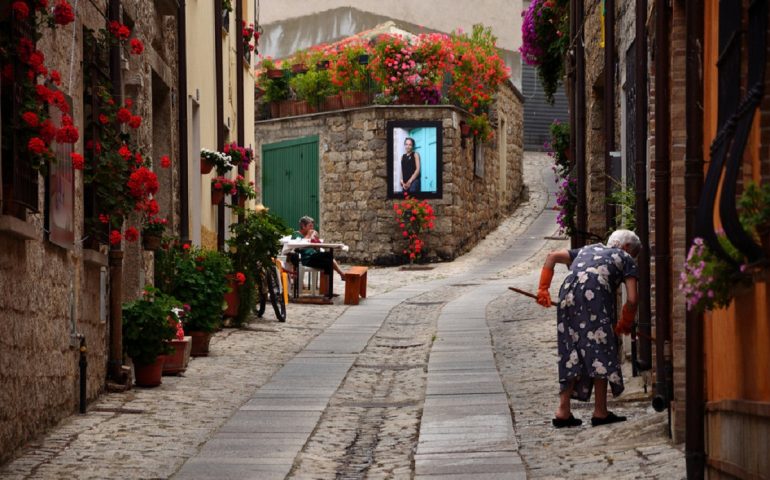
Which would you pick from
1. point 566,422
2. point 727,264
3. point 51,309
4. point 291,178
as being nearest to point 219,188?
point 51,309

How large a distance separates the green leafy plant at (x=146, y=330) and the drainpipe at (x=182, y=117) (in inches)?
132

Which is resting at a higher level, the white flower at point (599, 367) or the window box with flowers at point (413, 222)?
the window box with flowers at point (413, 222)

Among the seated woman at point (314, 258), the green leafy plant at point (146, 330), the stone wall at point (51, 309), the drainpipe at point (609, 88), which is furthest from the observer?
the seated woman at point (314, 258)

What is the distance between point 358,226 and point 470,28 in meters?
9.86

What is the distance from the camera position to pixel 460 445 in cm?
796

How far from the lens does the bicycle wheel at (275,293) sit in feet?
52.6

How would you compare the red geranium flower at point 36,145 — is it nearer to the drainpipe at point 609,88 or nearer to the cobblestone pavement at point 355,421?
the cobblestone pavement at point 355,421

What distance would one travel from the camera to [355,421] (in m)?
9.23

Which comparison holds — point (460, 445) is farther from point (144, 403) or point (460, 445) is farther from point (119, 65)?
point (119, 65)

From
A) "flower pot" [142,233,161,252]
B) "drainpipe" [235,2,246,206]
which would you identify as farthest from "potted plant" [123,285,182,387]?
"drainpipe" [235,2,246,206]

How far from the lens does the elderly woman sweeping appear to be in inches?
339

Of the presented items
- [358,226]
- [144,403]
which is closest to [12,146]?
[144,403]

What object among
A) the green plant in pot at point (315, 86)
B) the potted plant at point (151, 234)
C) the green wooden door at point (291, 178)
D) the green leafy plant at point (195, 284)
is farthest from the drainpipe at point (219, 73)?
the green plant in pot at point (315, 86)

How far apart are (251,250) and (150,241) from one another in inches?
158
